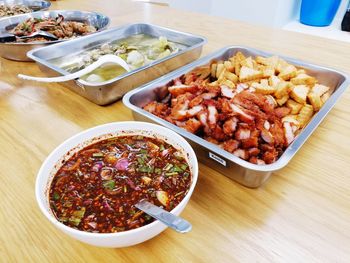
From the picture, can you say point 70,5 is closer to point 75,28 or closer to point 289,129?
point 75,28

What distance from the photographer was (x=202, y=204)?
0.71 m

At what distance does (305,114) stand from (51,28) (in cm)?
143

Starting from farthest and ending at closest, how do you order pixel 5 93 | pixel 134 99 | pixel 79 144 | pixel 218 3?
1. pixel 218 3
2. pixel 5 93
3. pixel 134 99
4. pixel 79 144

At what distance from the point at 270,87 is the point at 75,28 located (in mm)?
1222

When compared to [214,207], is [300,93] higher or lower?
higher

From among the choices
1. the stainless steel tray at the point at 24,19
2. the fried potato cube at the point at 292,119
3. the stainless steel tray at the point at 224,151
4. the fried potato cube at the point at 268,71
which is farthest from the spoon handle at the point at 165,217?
the stainless steel tray at the point at 24,19

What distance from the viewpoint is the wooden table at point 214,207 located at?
24.0 inches

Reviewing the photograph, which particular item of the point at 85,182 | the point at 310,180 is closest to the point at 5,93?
the point at 85,182

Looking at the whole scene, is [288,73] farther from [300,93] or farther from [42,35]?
[42,35]

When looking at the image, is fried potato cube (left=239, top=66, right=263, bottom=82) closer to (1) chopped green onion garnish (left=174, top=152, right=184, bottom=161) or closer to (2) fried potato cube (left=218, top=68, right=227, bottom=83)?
(2) fried potato cube (left=218, top=68, right=227, bottom=83)

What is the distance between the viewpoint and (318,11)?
10.2ft

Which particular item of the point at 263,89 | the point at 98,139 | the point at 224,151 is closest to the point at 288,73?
the point at 263,89

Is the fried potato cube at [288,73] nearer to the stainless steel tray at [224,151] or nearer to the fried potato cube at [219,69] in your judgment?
the stainless steel tray at [224,151]

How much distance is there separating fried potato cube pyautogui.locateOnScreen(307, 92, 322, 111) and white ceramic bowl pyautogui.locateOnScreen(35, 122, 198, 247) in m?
0.54
